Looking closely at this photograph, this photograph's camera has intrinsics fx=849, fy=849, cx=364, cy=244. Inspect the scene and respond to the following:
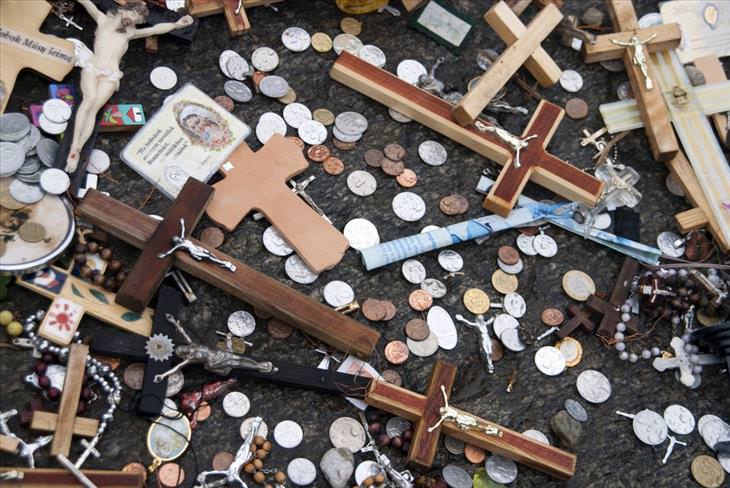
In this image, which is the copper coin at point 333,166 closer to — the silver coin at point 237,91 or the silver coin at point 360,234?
the silver coin at point 360,234

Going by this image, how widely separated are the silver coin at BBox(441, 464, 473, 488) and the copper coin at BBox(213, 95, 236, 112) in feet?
5.17

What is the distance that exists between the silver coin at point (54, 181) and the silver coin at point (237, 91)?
2.52 ft

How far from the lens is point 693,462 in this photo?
10.6 ft

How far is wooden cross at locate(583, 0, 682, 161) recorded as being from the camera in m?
3.66

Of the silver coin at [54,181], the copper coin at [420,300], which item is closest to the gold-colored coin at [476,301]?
the copper coin at [420,300]

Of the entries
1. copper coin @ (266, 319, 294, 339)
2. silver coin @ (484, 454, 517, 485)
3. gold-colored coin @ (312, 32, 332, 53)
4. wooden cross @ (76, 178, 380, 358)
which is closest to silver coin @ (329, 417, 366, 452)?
wooden cross @ (76, 178, 380, 358)

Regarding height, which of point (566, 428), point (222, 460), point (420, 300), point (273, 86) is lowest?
point (222, 460)

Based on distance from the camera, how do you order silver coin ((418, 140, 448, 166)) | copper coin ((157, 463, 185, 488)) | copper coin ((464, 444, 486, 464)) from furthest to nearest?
silver coin ((418, 140, 448, 166)) < copper coin ((464, 444, 486, 464)) < copper coin ((157, 463, 185, 488))

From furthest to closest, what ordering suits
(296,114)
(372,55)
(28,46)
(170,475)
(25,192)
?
1. (372,55)
2. (296,114)
3. (28,46)
4. (25,192)
5. (170,475)

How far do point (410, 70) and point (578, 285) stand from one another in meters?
1.14

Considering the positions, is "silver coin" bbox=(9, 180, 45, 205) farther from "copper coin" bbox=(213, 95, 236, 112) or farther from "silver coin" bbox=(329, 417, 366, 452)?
"silver coin" bbox=(329, 417, 366, 452)

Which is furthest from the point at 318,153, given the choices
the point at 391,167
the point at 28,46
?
the point at 28,46

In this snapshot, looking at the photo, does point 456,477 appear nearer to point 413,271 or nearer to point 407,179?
point 413,271

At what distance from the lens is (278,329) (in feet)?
9.82
